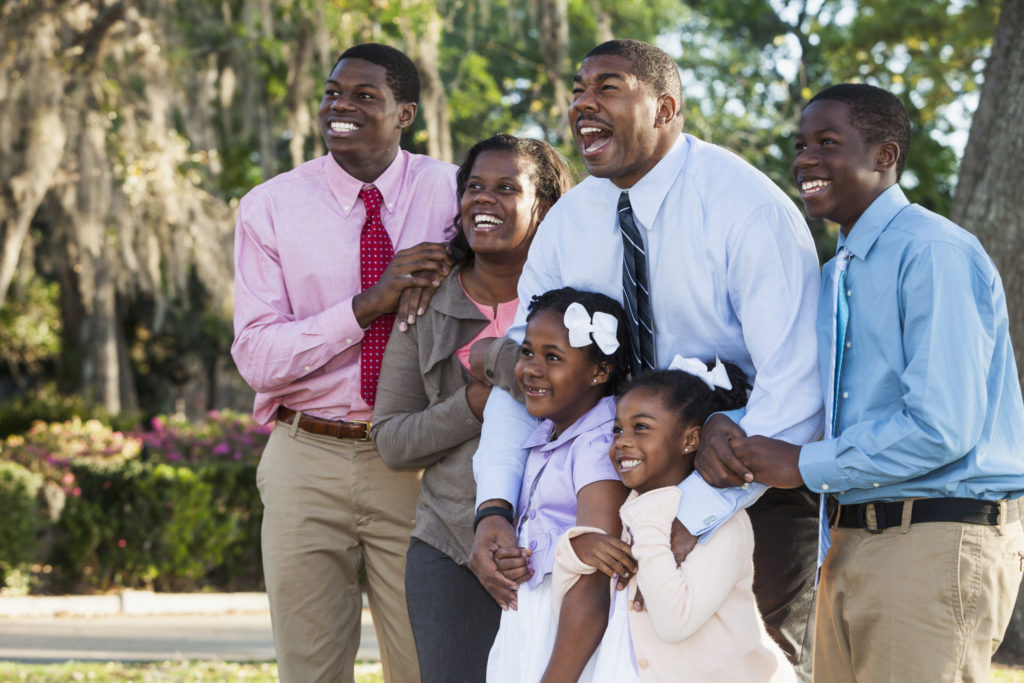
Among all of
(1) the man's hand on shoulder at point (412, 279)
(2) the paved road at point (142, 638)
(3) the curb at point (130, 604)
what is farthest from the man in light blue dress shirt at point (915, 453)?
(3) the curb at point (130, 604)

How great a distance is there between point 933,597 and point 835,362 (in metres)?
0.63

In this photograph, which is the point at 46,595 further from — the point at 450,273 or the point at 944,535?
the point at 944,535

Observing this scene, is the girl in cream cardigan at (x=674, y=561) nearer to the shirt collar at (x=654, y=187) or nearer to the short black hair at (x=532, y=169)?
the shirt collar at (x=654, y=187)

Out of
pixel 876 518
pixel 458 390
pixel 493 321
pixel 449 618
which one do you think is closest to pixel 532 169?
pixel 493 321

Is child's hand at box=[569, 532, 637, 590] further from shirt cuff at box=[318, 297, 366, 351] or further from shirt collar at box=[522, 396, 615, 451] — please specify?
shirt cuff at box=[318, 297, 366, 351]

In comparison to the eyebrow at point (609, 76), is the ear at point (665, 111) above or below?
below

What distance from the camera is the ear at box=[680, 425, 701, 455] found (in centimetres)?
300

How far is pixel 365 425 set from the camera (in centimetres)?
420

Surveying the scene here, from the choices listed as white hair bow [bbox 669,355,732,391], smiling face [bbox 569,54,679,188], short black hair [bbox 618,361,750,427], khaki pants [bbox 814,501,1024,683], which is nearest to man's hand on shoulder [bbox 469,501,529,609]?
short black hair [bbox 618,361,750,427]

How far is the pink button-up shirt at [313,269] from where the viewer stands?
4.11 m

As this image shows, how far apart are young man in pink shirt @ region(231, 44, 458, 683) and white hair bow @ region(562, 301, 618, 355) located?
2.89ft

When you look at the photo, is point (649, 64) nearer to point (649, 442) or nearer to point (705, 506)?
point (649, 442)

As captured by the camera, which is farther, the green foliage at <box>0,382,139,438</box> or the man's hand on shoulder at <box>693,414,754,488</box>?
the green foliage at <box>0,382,139,438</box>

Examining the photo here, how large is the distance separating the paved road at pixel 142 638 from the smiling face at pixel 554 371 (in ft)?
18.1
